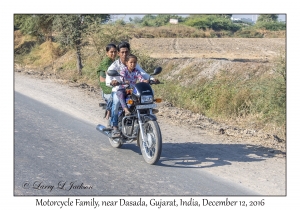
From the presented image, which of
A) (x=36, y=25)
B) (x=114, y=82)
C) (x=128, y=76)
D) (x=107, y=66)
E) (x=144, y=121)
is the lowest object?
(x=144, y=121)

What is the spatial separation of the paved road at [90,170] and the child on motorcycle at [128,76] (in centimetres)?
97

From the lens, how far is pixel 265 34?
52000 mm

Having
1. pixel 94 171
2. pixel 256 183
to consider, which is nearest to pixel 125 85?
pixel 94 171

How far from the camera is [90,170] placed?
21.8 feet

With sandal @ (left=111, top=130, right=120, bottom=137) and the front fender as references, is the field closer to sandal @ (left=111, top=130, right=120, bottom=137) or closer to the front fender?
sandal @ (left=111, top=130, right=120, bottom=137)

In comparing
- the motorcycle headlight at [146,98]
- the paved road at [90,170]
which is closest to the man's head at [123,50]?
the motorcycle headlight at [146,98]

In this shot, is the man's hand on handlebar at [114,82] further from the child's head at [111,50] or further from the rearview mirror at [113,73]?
the child's head at [111,50]

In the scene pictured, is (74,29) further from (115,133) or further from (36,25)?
(115,133)

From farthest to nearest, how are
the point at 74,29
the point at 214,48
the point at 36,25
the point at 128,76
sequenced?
the point at 214,48
the point at 36,25
the point at 74,29
the point at 128,76

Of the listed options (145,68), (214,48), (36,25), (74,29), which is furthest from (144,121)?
(214,48)

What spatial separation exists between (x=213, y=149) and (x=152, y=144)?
4.83ft

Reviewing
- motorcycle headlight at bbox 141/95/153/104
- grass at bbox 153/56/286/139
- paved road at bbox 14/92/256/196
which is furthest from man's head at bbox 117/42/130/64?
grass at bbox 153/56/286/139

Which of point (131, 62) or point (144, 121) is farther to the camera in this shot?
point (131, 62)

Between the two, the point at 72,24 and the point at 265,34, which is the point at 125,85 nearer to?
the point at 72,24
